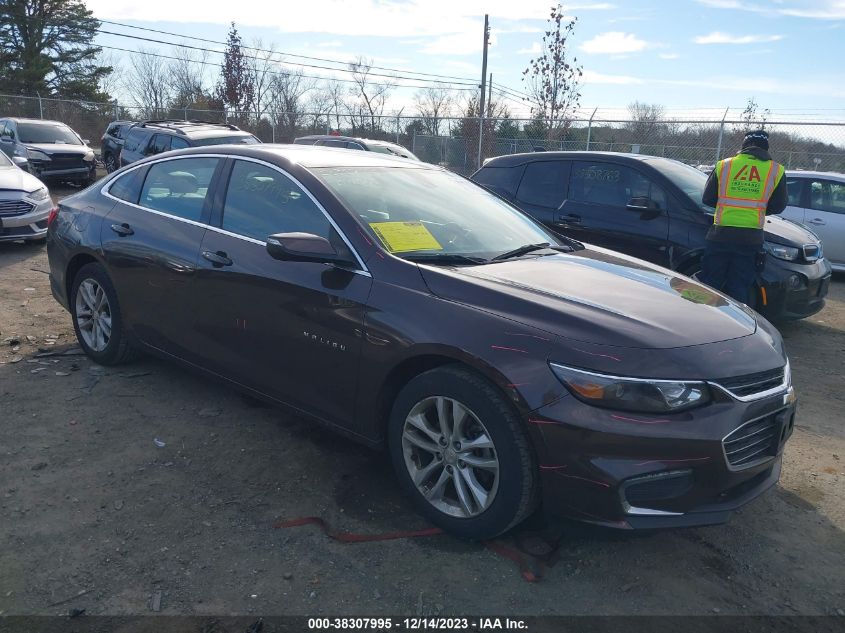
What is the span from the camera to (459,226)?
12.5ft

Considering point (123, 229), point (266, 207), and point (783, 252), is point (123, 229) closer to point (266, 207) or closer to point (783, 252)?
point (266, 207)

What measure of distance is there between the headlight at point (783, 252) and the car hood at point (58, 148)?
622 inches

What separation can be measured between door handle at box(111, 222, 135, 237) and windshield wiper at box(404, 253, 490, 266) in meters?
2.22

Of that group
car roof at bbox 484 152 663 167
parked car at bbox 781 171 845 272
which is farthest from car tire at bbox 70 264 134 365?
parked car at bbox 781 171 845 272

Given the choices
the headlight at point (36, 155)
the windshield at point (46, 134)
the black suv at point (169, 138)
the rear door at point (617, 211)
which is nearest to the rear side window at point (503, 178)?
the rear door at point (617, 211)

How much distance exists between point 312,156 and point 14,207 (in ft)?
23.0

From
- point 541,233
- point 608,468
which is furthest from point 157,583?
point 541,233

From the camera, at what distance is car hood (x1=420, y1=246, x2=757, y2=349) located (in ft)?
9.14

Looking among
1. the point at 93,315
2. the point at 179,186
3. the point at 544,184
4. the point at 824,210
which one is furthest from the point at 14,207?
the point at 824,210

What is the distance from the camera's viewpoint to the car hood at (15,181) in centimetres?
902

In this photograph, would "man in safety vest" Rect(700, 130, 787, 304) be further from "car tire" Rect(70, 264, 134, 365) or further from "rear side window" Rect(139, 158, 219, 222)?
"car tire" Rect(70, 264, 134, 365)

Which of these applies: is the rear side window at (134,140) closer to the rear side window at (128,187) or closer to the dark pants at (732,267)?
the rear side window at (128,187)

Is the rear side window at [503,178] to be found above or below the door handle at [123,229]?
above

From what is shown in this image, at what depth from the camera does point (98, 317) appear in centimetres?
493
